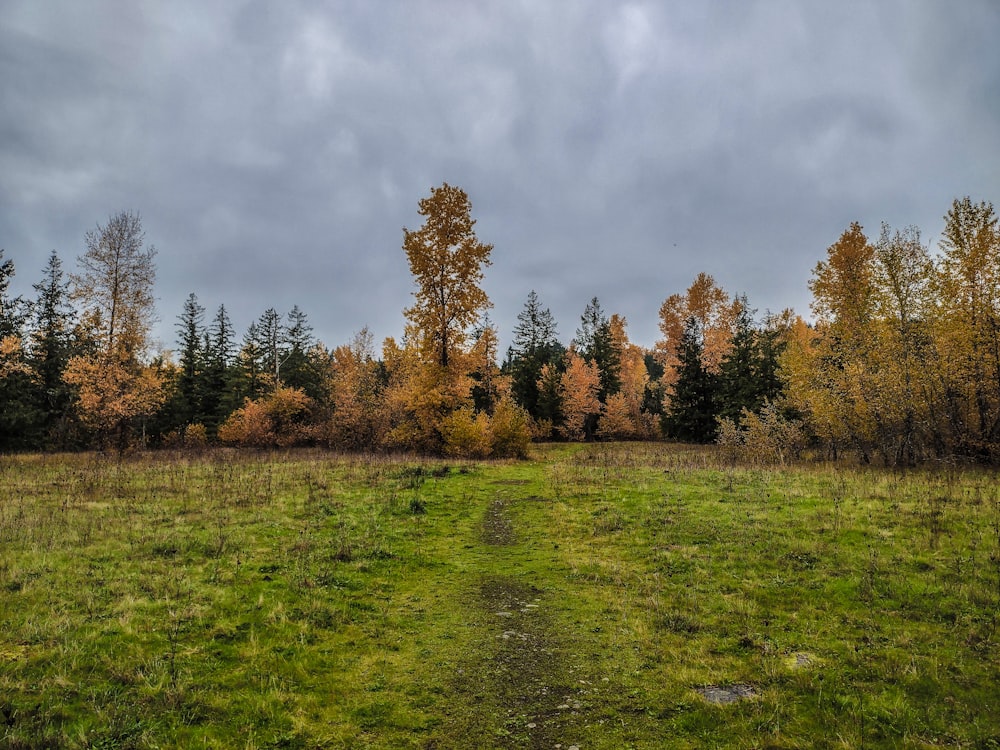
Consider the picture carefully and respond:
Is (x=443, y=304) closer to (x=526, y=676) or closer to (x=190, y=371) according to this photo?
(x=526, y=676)

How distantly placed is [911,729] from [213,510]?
1434 centimetres

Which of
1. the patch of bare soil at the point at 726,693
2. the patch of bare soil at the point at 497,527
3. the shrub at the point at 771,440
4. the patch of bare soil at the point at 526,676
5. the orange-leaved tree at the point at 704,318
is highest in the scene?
the orange-leaved tree at the point at 704,318

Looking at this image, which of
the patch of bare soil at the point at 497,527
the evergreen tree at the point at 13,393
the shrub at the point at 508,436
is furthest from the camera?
the evergreen tree at the point at 13,393

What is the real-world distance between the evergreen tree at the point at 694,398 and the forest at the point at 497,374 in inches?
7.0

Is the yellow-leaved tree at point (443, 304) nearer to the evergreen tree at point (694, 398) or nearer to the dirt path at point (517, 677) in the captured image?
the dirt path at point (517, 677)

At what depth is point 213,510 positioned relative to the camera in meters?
13.2

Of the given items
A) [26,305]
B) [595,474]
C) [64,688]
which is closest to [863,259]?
[595,474]

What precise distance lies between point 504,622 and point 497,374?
50.5 m

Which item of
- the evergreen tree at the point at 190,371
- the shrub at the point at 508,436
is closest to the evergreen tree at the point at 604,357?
the shrub at the point at 508,436

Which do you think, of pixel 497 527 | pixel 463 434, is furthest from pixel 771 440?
pixel 497 527

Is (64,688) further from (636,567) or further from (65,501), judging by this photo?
(65,501)

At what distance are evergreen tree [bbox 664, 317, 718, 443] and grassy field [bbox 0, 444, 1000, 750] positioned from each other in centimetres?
3265

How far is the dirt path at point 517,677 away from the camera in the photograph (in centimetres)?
513

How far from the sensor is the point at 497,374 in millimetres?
58156
